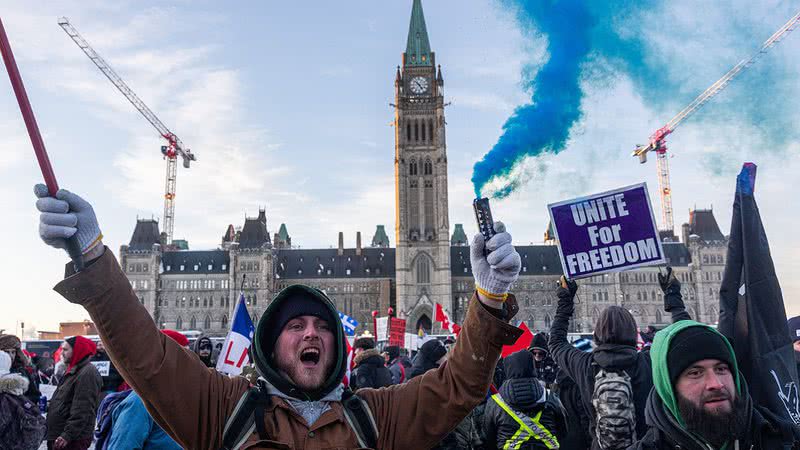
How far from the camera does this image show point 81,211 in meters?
2.30

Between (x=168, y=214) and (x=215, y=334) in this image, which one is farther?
(x=168, y=214)

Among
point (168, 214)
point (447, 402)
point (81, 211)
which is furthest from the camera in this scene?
point (168, 214)

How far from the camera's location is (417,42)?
74.4 meters

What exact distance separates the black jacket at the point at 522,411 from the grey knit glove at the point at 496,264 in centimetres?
267

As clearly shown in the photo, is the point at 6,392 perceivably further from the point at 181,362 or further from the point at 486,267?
the point at 486,267

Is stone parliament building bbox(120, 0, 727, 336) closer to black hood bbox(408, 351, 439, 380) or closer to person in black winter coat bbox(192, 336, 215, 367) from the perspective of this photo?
black hood bbox(408, 351, 439, 380)

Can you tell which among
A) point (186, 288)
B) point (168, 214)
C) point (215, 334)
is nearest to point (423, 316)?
point (215, 334)

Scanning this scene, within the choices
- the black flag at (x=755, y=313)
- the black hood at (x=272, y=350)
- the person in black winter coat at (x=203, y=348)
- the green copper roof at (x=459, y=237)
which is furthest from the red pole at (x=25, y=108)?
the green copper roof at (x=459, y=237)

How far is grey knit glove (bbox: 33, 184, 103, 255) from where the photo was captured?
2191 millimetres

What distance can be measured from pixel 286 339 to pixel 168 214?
4033 inches

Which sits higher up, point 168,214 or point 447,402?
point 168,214

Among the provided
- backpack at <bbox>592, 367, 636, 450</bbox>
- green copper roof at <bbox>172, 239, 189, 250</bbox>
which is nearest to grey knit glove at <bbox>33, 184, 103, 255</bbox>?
backpack at <bbox>592, 367, 636, 450</bbox>

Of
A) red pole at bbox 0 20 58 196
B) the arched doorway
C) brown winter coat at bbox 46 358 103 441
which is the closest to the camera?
red pole at bbox 0 20 58 196

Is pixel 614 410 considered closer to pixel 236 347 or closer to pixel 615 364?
pixel 615 364
